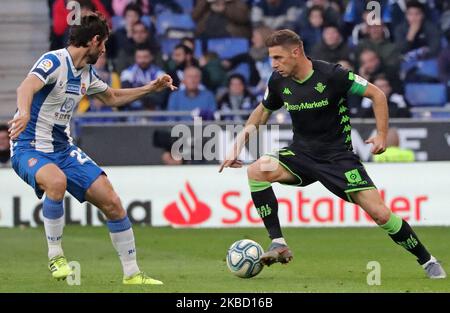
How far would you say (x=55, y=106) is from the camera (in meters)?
10.2

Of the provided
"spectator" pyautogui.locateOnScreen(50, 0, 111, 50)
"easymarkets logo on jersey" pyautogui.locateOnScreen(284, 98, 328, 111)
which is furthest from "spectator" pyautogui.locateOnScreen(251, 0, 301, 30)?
"easymarkets logo on jersey" pyautogui.locateOnScreen(284, 98, 328, 111)

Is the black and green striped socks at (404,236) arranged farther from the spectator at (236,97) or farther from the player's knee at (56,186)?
the spectator at (236,97)

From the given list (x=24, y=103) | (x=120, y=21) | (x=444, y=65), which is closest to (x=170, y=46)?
(x=120, y=21)

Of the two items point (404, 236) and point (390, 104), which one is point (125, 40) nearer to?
point (390, 104)

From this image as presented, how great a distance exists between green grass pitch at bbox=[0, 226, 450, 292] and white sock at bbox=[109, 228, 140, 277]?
0.60ft

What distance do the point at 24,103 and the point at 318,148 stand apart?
2.67 m

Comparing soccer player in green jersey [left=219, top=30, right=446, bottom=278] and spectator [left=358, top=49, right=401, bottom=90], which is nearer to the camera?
soccer player in green jersey [left=219, top=30, right=446, bottom=278]

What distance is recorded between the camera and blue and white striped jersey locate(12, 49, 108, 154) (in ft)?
33.1

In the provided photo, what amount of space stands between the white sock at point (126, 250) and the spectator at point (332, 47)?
9.85 metres

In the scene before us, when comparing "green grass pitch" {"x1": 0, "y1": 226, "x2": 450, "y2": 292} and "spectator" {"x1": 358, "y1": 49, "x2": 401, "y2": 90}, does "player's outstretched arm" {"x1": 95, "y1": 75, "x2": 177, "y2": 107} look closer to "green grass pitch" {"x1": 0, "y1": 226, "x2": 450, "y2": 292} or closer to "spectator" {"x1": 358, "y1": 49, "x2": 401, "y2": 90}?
"green grass pitch" {"x1": 0, "y1": 226, "x2": 450, "y2": 292}

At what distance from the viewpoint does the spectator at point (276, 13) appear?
20594 millimetres

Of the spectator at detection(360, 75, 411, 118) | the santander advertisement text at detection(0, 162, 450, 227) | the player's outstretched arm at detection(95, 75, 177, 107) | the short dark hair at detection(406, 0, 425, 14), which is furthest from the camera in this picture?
the short dark hair at detection(406, 0, 425, 14)

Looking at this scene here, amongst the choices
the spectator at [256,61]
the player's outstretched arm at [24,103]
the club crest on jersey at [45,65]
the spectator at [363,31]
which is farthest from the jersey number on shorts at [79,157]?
the spectator at [363,31]
